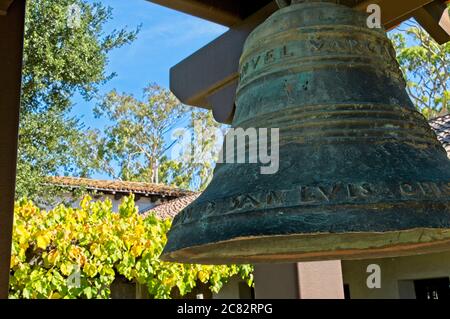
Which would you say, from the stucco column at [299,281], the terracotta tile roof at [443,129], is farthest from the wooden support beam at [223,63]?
A: the terracotta tile roof at [443,129]

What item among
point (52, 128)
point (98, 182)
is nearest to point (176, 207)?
point (98, 182)

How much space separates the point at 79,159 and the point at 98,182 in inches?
230

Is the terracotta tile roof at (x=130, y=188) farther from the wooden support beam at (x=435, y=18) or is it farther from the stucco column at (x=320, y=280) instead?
the wooden support beam at (x=435, y=18)

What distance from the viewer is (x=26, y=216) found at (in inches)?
193

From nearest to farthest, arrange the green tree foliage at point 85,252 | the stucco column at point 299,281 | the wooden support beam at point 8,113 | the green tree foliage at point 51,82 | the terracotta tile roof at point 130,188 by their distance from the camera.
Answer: the wooden support beam at point 8,113 < the stucco column at point 299,281 < the green tree foliage at point 85,252 < the green tree foliage at point 51,82 < the terracotta tile roof at point 130,188

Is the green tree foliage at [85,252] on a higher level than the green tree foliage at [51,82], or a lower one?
lower

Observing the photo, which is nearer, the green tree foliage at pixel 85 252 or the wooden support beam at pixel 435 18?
the wooden support beam at pixel 435 18

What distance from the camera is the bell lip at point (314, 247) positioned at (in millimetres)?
1335

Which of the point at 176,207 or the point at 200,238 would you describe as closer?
the point at 200,238

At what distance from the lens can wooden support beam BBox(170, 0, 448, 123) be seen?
1.97m

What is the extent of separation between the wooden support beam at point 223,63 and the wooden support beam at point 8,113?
0.82m

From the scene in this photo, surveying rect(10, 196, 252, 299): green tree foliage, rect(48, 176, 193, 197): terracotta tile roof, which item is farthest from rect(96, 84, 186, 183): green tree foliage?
rect(10, 196, 252, 299): green tree foliage
